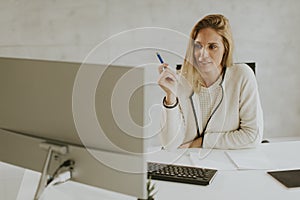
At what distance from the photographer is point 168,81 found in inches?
71.6

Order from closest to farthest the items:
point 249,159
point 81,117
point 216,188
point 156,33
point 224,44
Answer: point 81,117
point 216,188
point 249,159
point 224,44
point 156,33

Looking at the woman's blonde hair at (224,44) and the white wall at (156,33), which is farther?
the white wall at (156,33)

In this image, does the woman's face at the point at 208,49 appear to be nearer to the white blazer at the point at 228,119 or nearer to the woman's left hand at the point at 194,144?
the white blazer at the point at 228,119

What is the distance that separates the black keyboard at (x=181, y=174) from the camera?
1520 millimetres

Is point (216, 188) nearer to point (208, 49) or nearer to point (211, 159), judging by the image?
point (211, 159)

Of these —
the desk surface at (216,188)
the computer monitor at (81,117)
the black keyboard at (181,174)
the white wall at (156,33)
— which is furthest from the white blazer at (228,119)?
the white wall at (156,33)

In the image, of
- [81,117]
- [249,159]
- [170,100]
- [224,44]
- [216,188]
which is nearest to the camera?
[81,117]

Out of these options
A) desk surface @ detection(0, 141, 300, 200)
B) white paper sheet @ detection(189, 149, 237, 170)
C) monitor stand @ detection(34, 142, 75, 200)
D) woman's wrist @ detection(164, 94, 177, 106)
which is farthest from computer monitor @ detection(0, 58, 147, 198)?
woman's wrist @ detection(164, 94, 177, 106)

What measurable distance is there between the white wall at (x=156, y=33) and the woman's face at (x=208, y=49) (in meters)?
1.40

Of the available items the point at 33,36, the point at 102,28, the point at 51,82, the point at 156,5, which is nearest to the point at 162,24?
the point at 156,5

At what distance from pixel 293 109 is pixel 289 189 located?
248 centimetres

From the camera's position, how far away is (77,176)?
3.60 feet

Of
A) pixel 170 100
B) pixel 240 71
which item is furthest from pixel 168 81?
pixel 240 71

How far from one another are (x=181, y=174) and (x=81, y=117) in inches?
24.9
